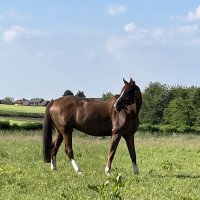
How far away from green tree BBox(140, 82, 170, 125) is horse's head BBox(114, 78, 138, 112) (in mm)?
63313

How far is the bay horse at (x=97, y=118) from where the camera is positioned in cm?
1270

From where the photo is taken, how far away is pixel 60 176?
36.8ft

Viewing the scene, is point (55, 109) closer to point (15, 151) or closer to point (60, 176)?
point (60, 176)

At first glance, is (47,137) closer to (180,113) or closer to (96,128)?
(96,128)

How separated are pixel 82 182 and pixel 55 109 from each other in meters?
3.57

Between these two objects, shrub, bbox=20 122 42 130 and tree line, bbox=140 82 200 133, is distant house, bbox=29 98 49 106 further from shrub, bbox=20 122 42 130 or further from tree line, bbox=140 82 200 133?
shrub, bbox=20 122 42 130

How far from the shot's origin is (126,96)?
1249cm


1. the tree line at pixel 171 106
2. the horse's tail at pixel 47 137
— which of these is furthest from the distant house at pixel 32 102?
the horse's tail at pixel 47 137

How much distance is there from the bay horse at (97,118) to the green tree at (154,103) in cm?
6279

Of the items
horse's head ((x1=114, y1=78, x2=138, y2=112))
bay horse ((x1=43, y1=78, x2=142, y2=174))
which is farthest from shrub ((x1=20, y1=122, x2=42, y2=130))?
horse's head ((x1=114, y1=78, x2=138, y2=112))

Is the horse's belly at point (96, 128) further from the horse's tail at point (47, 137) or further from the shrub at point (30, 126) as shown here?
the shrub at point (30, 126)

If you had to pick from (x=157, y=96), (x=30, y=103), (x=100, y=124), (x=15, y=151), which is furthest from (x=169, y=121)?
(x=30, y=103)

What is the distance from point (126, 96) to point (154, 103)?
6584cm

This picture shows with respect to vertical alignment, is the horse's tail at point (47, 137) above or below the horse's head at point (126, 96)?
below
